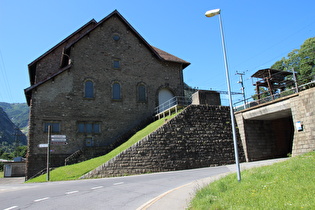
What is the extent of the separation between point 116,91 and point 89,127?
500cm

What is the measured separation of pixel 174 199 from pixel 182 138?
12.4m

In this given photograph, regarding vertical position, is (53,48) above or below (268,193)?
above

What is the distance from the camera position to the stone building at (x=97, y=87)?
2564 cm

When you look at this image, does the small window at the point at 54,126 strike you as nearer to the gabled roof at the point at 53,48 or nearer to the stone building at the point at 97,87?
the stone building at the point at 97,87

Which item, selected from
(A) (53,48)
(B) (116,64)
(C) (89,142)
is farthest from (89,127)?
(A) (53,48)

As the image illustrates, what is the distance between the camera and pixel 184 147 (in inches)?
824

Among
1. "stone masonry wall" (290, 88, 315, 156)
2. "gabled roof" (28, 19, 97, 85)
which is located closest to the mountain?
"gabled roof" (28, 19, 97, 85)

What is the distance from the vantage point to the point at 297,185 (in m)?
6.86

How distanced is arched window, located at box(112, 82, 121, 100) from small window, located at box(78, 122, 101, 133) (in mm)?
3590

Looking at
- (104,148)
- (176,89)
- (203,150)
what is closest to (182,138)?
(203,150)

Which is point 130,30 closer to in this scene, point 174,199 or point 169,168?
point 169,168

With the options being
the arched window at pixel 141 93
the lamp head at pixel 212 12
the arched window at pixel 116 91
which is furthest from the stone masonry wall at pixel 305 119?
the arched window at pixel 116 91

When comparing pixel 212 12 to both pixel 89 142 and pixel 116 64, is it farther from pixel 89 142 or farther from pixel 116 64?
pixel 116 64

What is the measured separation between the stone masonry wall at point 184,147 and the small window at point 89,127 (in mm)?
9070
